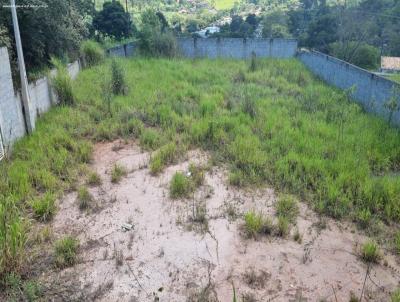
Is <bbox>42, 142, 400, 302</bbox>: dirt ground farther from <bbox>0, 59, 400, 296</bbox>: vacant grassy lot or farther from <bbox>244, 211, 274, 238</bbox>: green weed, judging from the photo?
<bbox>0, 59, 400, 296</bbox>: vacant grassy lot

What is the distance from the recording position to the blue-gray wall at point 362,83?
704 cm

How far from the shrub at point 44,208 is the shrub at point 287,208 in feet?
8.33

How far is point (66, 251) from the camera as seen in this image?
337 centimetres

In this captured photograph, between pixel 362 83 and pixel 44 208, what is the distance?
24.0 ft

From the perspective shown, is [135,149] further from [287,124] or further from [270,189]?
[287,124]

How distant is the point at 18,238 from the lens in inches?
129

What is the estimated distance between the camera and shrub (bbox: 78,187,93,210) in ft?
13.8

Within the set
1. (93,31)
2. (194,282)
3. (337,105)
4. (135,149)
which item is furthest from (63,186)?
(93,31)

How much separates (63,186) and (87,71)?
22.2 feet

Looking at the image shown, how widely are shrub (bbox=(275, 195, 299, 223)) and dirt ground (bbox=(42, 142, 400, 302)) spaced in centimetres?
8

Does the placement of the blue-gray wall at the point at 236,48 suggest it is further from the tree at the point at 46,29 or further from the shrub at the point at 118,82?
the shrub at the point at 118,82

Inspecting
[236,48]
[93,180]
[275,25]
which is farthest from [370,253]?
[275,25]

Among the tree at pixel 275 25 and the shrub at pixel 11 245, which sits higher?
the tree at pixel 275 25

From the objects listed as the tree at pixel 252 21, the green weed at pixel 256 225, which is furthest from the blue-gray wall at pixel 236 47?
the tree at pixel 252 21
